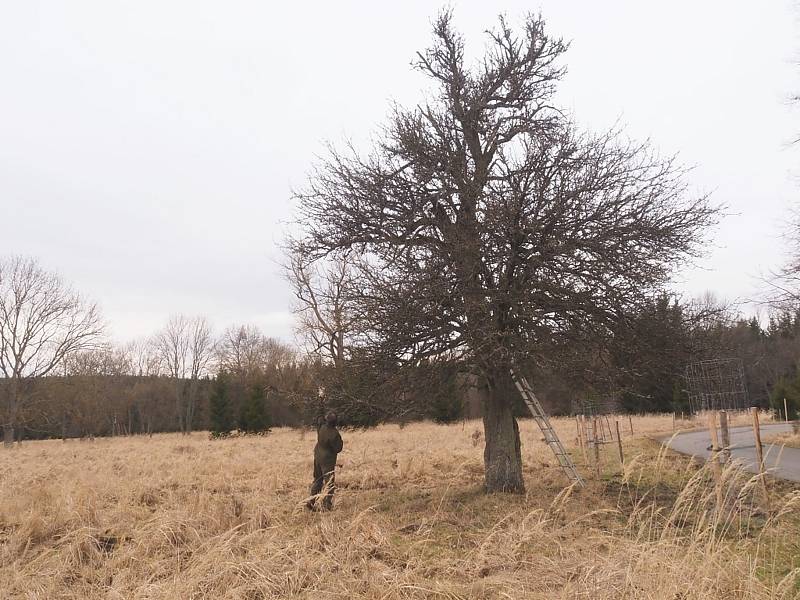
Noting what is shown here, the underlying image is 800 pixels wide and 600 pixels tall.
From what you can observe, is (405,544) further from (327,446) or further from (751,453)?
(751,453)

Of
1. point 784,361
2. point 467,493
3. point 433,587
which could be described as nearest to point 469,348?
point 467,493

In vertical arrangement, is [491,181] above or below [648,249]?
above

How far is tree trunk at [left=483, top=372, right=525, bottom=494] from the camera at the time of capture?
1031 centimetres

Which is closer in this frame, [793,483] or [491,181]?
[491,181]

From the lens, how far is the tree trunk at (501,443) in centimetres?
1031

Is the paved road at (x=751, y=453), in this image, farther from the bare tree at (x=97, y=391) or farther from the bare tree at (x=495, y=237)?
the bare tree at (x=97, y=391)

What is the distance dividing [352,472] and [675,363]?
8648 millimetres

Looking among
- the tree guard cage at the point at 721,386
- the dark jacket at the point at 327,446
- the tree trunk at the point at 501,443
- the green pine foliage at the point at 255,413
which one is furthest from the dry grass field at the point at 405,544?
the green pine foliage at the point at 255,413

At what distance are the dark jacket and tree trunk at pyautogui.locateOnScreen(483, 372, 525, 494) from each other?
2.64 metres

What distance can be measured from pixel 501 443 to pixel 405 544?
11.9ft

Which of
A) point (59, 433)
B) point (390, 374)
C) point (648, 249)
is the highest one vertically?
point (648, 249)

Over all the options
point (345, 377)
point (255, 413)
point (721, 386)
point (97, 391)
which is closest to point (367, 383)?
point (345, 377)

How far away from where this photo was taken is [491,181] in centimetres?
1041

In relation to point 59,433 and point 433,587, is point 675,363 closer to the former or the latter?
point 433,587
